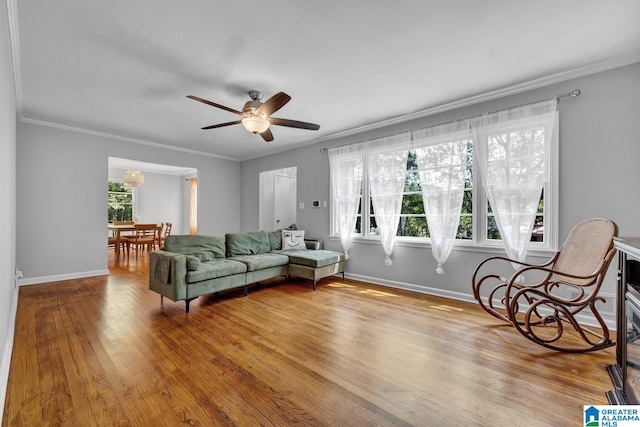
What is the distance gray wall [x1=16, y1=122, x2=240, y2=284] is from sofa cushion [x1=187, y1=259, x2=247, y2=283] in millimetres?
2696

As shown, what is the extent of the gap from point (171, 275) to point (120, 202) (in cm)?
710

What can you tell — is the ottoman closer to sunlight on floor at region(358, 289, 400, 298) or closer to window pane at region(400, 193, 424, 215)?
sunlight on floor at region(358, 289, 400, 298)

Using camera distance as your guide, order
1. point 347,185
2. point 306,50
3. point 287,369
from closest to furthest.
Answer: point 287,369 < point 306,50 < point 347,185

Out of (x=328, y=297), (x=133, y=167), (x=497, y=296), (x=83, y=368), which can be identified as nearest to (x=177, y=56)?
(x=83, y=368)

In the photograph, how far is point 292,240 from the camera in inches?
191

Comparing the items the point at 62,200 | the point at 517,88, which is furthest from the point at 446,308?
the point at 62,200

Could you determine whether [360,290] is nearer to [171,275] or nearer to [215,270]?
[215,270]

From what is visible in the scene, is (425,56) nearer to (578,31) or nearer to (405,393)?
(578,31)

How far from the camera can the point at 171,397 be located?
5.30 feet

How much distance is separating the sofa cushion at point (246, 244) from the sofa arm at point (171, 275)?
985mm

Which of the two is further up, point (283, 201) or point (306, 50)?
point (306, 50)

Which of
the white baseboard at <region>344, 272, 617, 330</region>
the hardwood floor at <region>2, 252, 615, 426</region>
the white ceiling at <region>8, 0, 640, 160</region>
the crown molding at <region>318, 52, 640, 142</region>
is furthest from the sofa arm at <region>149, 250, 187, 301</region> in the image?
the crown molding at <region>318, 52, 640, 142</region>

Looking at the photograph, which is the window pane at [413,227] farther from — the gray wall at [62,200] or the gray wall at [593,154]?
the gray wall at [62,200]

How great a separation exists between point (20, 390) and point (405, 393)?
7.78ft
